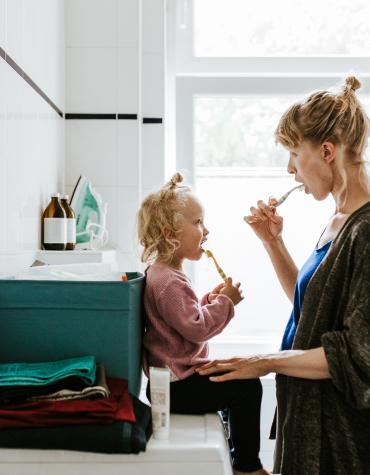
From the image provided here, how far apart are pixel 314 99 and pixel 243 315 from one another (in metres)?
1.36

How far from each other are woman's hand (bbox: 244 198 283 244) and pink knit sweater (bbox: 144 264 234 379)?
32 cm

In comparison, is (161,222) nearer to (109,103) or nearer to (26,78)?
(26,78)

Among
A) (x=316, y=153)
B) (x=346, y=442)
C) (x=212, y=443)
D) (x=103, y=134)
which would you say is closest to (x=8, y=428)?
(x=212, y=443)

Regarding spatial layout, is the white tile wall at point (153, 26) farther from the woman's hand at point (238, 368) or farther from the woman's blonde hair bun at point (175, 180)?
the woman's hand at point (238, 368)

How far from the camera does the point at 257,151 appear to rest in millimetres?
2654

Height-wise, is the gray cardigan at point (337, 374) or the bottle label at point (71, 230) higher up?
the bottle label at point (71, 230)

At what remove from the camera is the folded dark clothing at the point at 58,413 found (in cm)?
112

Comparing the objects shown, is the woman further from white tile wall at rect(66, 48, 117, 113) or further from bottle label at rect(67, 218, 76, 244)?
white tile wall at rect(66, 48, 117, 113)

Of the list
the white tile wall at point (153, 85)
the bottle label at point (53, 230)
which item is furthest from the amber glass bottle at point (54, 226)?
the white tile wall at point (153, 85)

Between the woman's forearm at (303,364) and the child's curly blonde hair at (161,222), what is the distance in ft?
1.47

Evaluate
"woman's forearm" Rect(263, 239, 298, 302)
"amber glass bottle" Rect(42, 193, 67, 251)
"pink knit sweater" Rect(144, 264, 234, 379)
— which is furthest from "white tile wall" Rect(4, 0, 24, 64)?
"woman's forearm" Rect(263, 239, 298, 302)

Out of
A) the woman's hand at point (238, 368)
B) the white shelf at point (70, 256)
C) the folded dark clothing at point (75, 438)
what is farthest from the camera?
the white shelf at point (70, 256)

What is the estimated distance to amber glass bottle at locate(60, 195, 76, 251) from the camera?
2.09 metres

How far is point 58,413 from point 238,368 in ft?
1.63
